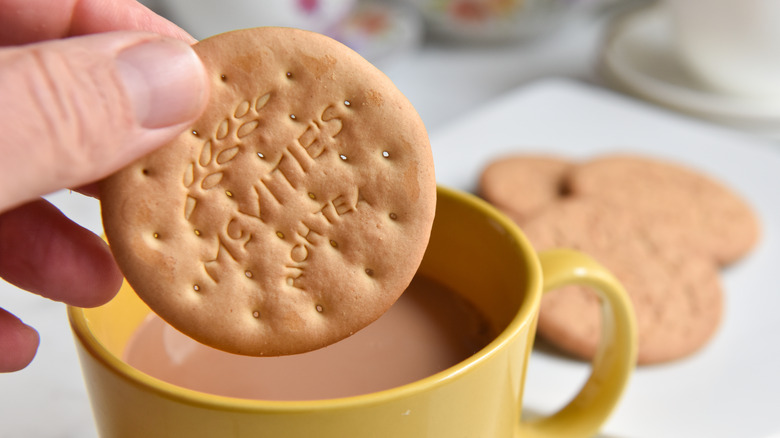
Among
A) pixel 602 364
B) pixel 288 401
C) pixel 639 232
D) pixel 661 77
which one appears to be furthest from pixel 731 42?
pixel 288 401

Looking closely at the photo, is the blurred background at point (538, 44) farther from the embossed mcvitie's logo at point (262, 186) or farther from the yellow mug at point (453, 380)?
the embossed mcvitie's logo at point (262, 186)

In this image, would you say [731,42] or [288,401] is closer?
[288,401]

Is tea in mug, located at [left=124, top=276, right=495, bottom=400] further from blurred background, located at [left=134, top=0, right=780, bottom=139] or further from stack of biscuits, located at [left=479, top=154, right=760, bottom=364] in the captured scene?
blurred background, located at [left=134, top=0, right=780, bottom=139]

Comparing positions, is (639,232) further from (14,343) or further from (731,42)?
(14,343)

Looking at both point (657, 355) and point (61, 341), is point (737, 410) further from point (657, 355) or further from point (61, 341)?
point (61, 341)

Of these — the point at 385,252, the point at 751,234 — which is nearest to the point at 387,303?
the point at 385,252

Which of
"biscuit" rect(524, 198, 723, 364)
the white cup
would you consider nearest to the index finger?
"biscuit" rect(524, 198, 723, 364)
